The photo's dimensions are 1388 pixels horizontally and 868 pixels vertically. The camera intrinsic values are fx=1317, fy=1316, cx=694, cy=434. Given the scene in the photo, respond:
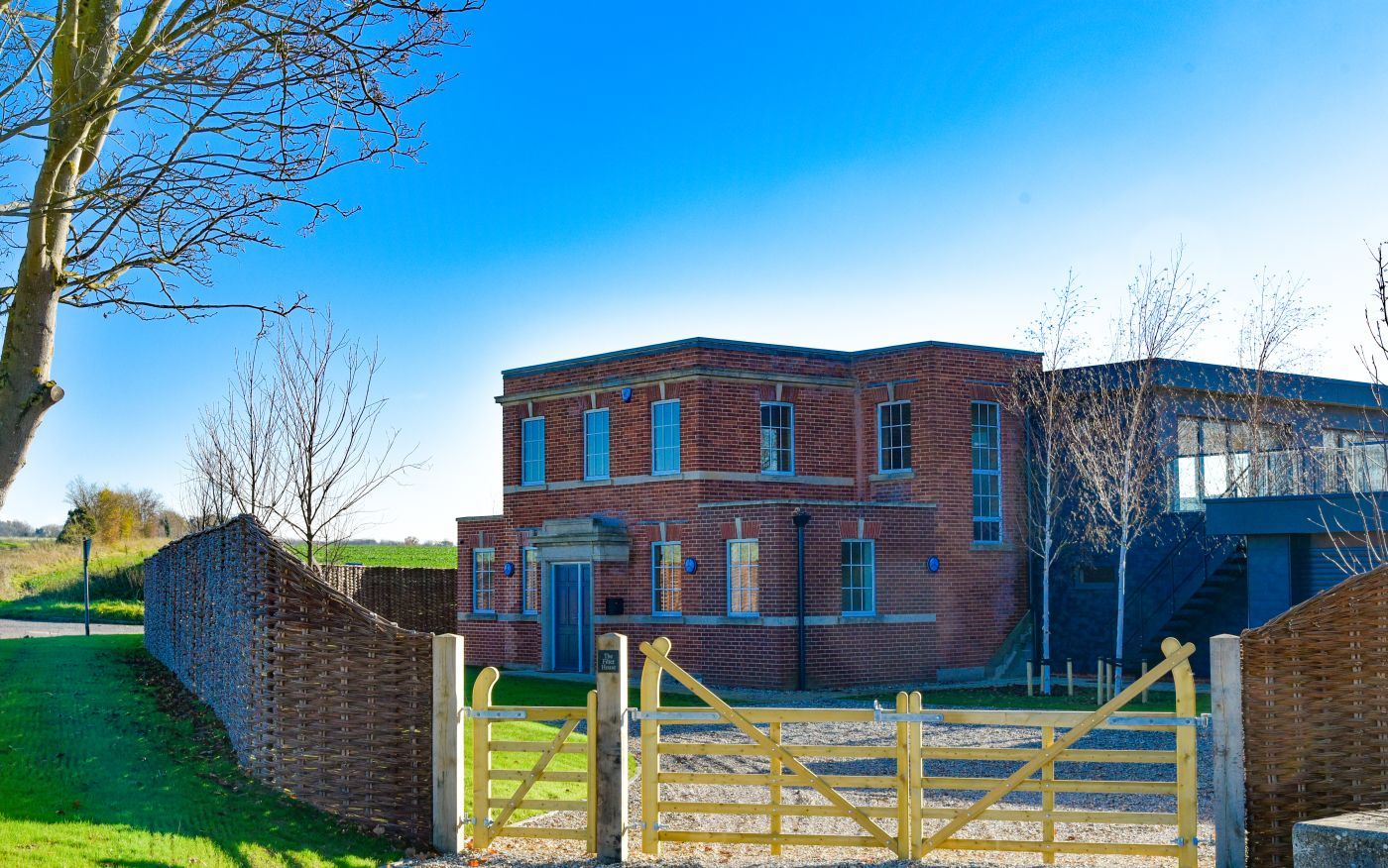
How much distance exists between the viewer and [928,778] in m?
10.1

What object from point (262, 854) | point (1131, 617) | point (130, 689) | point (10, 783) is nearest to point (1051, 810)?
point (262, 854)

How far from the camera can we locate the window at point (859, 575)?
85.3ft

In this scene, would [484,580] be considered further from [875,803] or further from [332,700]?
[332,700]

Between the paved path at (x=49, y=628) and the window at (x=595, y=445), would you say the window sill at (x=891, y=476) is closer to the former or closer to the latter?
the window at (x=595, y=445)

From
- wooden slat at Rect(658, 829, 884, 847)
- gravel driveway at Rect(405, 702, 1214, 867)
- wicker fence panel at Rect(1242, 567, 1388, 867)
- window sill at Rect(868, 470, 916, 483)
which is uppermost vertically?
window sill at Rect(868, 470, 916, 483)

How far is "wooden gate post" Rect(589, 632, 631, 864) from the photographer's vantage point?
1024 centimetres

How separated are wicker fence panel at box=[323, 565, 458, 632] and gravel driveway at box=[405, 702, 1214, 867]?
1888 cm

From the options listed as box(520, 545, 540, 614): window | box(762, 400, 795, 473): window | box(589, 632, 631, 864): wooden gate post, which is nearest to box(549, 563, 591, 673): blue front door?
box(520, 545, 540, 614): window

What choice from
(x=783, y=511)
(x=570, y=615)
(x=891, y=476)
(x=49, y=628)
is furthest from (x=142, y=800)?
(x=49, y=628)

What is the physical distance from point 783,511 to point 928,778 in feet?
49.7

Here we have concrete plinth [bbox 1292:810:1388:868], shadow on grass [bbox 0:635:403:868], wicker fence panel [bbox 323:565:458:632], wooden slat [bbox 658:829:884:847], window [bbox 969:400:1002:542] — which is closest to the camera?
concrete plinth [bbox 1292:810:1388:868]

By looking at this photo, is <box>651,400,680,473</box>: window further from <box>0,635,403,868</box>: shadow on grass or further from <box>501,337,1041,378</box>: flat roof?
<box>0,635,403,868</box>: shadow on grass

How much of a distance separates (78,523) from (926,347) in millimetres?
53212

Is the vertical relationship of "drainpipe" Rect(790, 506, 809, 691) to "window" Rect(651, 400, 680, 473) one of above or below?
below
